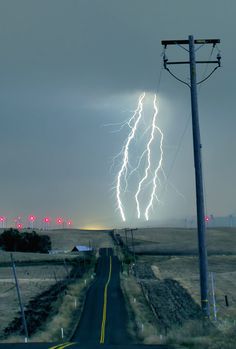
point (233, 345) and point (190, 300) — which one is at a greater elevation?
point (233, 345)

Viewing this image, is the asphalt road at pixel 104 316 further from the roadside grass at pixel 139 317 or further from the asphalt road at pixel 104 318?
the roadside grass at pixel 139 317

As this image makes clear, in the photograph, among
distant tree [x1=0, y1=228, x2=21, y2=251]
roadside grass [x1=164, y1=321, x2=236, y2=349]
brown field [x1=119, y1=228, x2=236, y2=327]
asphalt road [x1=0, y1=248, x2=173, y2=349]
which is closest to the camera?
roadside grass [x1=164, y1=321, x2=236, y2=349]

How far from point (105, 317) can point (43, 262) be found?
87.9 m

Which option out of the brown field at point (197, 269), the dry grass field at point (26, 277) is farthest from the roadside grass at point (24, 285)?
the brown field at point (197, 269)

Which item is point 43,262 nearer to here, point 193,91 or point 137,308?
point 137,308

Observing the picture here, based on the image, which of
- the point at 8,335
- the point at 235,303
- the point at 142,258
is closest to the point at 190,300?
the point at 235,303

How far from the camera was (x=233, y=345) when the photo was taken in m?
14.6

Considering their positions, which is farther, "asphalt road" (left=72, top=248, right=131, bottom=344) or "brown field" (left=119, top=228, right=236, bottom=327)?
"brown field" (left=119, top=228, right=236, bottom=327)

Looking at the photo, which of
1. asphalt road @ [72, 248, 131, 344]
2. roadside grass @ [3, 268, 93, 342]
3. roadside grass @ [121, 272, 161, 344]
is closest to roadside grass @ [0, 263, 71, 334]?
roadside grass @ [3, 268, 93, 342]

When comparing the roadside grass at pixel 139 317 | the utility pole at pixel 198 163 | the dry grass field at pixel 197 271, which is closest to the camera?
the utility pole at pixel 198 163

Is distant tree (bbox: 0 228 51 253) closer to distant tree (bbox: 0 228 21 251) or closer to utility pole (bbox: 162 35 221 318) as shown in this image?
distant tree (bbox: 0 228 21 251)

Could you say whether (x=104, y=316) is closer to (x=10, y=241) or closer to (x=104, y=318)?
(x=104, y=318)

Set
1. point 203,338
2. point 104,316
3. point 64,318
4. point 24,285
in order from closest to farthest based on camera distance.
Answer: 1. point 203,338
2. point 64,318
3. point 104,316
4. point 24,285

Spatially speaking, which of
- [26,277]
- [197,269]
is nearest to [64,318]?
[26,277]
